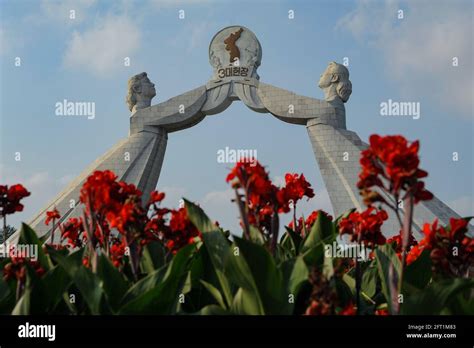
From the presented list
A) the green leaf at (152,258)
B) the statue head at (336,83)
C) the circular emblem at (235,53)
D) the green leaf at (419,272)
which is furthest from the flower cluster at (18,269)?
the statue head at (336,83)

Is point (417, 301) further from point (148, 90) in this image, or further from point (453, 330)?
point (148, 90)

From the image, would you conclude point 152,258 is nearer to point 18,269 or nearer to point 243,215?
point 18,269

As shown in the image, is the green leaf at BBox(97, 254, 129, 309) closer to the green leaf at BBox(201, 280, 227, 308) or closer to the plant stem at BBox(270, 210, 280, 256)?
the green leaf at BBox(201, 280, 227, 308)

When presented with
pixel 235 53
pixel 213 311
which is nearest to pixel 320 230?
pixel 213 311

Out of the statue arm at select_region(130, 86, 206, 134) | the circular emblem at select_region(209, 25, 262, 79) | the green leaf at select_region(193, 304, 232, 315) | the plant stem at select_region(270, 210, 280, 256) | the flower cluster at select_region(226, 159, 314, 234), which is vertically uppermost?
the circular emblem at select_region(209, 25, 262, 79)

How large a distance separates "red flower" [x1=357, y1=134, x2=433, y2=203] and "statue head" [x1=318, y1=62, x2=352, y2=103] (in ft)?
50.1

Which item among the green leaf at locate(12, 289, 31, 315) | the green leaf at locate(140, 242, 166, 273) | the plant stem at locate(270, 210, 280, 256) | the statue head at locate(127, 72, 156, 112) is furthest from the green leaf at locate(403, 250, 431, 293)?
the statue head at locate(127, 72, 156, 112)

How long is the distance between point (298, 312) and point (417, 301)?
57cm

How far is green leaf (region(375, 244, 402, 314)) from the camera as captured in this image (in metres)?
2.59

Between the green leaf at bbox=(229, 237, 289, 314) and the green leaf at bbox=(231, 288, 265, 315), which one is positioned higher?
the green leaf at bbox=(229, 237, 289, 314)

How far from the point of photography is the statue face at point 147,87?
59.9 ft

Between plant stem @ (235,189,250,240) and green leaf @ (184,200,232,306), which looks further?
green leaf @ (184,200,232,306)

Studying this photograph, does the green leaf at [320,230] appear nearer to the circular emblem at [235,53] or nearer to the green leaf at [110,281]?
the green leaf at [110,281]

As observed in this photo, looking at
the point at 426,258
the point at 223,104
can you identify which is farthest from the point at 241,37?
the point at 426,258
